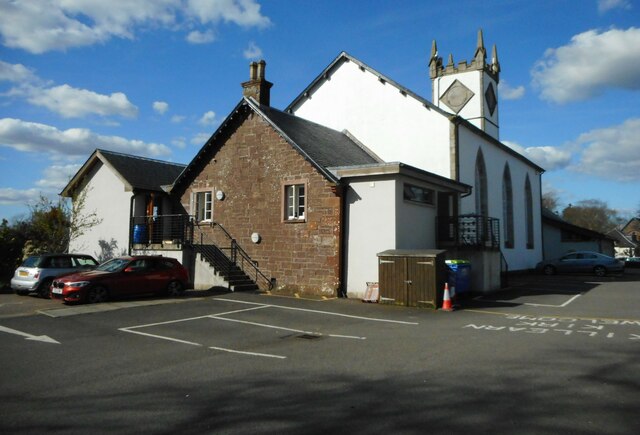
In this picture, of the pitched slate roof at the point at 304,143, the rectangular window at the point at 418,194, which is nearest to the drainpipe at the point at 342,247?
the pitched slate roof at the point at 304,143

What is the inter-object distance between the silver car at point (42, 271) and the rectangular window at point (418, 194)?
1149 centimetres

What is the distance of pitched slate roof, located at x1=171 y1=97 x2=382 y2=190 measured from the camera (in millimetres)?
18047

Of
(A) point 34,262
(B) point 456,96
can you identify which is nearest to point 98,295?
(A) point 34,262

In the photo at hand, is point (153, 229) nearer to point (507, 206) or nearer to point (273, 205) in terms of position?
point (273, 205)

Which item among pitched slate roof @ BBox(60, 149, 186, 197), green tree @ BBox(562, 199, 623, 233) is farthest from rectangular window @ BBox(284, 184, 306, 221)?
green tree @ BBox(562, 199, 623, 233)

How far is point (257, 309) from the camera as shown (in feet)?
44.8

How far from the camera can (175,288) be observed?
16.9 m

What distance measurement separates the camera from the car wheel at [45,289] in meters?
16.9

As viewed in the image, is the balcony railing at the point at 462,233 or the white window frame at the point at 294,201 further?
the balcony railing at the point at 462,233

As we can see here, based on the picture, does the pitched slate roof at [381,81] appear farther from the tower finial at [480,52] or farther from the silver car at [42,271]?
the silver car at [42,271]

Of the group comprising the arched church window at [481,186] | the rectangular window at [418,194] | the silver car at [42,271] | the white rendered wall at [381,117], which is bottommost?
the silver car at [42,271]

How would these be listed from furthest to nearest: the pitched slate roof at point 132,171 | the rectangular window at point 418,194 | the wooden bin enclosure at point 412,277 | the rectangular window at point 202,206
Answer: the pitched slate roof at point 132,171, the rectangular window at point 202,206, the rectangular window at point 418,194, the wooden bin enclosure at point 412,277

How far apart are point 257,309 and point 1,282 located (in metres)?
13.9

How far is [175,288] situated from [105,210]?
939 cm
